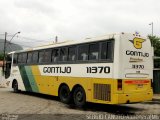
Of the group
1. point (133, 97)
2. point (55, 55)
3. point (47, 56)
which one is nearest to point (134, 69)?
point (133, 97)

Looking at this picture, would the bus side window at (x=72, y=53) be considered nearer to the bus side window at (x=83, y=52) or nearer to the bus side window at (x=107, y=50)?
the bus side window at (x=83, y=52)

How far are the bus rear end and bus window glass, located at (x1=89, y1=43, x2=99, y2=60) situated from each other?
1373 millimetres

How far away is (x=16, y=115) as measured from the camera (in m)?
12.0

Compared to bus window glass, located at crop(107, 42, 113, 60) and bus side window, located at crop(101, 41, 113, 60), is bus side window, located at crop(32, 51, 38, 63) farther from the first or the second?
bus window glass, located at crop(107, 42, 113, 60)

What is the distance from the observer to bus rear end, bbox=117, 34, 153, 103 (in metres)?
12.9

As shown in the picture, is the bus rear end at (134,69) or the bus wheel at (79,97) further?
the bus wheel at (79,97)

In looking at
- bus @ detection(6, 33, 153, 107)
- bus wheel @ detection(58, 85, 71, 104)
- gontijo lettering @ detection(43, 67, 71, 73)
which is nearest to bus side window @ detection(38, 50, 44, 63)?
gontijo lettering @ detection(43, 67, 71, 73)

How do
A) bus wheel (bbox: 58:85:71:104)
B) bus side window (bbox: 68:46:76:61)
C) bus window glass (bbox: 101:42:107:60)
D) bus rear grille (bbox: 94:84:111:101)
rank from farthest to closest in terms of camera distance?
bus wheel (bbox: 58:85:71:104)
bus side window (bbox: 68:46:76:61)
bus window glass (bbox: 101:42:107:60)
bus rear grille (bbox: 94:84:111:101)

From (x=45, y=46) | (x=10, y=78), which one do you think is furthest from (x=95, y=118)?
(x=10, y=78)

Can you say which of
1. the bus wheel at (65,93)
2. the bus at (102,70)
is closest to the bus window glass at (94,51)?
the bus at (102,70)

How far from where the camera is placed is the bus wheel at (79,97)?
14688mm

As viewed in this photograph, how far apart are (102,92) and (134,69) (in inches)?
64.6

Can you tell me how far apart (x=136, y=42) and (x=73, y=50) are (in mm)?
3449

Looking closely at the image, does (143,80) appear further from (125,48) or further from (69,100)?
(69,100)
